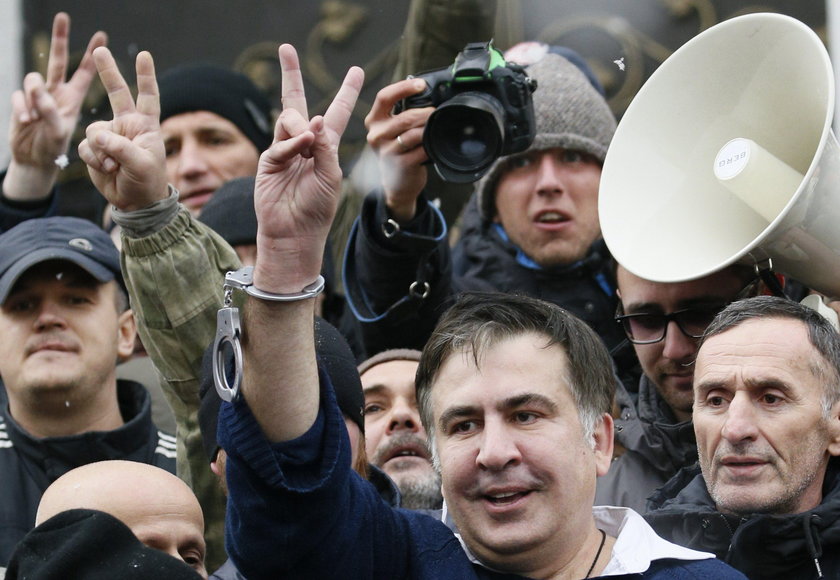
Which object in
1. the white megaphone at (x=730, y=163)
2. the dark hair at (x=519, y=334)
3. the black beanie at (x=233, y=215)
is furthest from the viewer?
the black beanie at (x=233, y=215)

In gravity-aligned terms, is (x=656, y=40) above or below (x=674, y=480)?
above

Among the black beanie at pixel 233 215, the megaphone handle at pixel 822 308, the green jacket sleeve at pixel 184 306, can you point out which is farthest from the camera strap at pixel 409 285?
the megaphone handle at pixel 822 308

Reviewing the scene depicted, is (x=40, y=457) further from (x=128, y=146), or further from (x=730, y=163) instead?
(x=730, y=163)

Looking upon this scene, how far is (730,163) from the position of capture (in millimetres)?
3941

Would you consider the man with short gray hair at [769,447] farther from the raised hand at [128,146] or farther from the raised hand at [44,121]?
the raised hand at [44,121]

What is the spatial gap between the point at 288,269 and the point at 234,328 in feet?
0.46

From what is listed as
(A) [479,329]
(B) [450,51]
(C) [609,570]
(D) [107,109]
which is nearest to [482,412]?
(A) [479,329]

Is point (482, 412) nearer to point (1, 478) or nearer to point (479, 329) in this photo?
point (479, 329)

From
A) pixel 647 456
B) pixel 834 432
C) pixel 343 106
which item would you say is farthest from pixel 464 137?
pixel 834 432

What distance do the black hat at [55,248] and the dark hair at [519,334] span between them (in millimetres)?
1360

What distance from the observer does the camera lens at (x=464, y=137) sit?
375cm

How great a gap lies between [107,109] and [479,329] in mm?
3511

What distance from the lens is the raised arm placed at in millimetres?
2658

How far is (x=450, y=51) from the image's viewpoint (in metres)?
5.00
